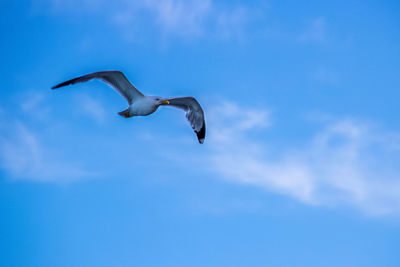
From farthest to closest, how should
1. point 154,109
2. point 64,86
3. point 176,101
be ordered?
point 176,101 < point 154,109 < point 64,86

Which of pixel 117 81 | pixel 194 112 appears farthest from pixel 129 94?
pixel 194 112

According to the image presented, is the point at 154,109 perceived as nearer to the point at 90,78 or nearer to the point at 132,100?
the point at 132,100

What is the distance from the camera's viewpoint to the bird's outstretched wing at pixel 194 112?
12008mm

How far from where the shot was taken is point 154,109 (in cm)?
1101

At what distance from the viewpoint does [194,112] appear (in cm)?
1245

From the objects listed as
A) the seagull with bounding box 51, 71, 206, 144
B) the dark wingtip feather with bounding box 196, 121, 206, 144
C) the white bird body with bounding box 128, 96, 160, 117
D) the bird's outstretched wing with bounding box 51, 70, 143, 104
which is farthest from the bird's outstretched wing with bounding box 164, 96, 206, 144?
the bird's outstretched wing with bounding box 51, 70, 143, 104

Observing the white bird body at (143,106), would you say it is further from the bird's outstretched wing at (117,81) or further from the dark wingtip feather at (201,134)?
the dark wingtip feather at (201,134)

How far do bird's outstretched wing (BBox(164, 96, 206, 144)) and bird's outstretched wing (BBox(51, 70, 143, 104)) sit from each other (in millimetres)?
1277

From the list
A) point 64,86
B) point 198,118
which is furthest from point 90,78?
point 198,118

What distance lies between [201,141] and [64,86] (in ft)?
15.8

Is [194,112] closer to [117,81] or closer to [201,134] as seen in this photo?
[201,134]

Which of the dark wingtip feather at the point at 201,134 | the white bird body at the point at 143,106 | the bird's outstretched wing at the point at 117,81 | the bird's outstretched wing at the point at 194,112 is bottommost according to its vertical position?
the white bird body at the point at 143,106

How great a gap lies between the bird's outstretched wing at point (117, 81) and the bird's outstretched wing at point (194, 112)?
4.19ft

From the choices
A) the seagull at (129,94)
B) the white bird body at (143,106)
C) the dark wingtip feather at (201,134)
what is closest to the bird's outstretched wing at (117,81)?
the seagull at (129,94)
